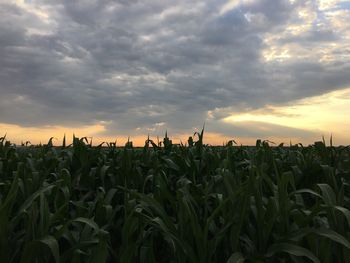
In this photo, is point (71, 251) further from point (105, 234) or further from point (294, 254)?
point (294, 254)

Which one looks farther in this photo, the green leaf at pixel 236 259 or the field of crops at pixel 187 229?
the field of crops at pixel 187 229

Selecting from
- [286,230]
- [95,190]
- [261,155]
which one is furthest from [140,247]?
[261,155]

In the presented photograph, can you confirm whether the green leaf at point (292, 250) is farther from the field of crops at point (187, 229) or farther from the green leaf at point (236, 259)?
the green leaf at point (236, 259)

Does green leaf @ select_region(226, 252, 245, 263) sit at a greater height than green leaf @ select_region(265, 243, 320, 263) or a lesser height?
lesser

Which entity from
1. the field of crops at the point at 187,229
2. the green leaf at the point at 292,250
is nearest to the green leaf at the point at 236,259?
the field of crops at the point at 187,229

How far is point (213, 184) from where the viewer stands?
3379 mm

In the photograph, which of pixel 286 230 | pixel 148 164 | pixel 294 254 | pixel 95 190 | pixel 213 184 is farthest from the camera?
pixel 148 164

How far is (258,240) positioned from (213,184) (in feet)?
2.39

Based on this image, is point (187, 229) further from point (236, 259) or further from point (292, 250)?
point (292, 250)

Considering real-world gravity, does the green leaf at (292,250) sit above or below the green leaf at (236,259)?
above

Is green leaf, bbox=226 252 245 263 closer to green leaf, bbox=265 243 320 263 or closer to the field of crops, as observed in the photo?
the field of crops

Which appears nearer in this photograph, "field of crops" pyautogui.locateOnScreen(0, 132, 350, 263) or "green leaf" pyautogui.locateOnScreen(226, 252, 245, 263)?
"green leaf" pyautogui.locateOnScreen(226, 252, 245, 263)

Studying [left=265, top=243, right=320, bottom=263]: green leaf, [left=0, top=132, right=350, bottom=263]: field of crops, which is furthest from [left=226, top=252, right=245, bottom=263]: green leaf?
[left=265, top=243, right=320, bottom=263]: green leaf

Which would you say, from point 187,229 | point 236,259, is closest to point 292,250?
point 236,259
